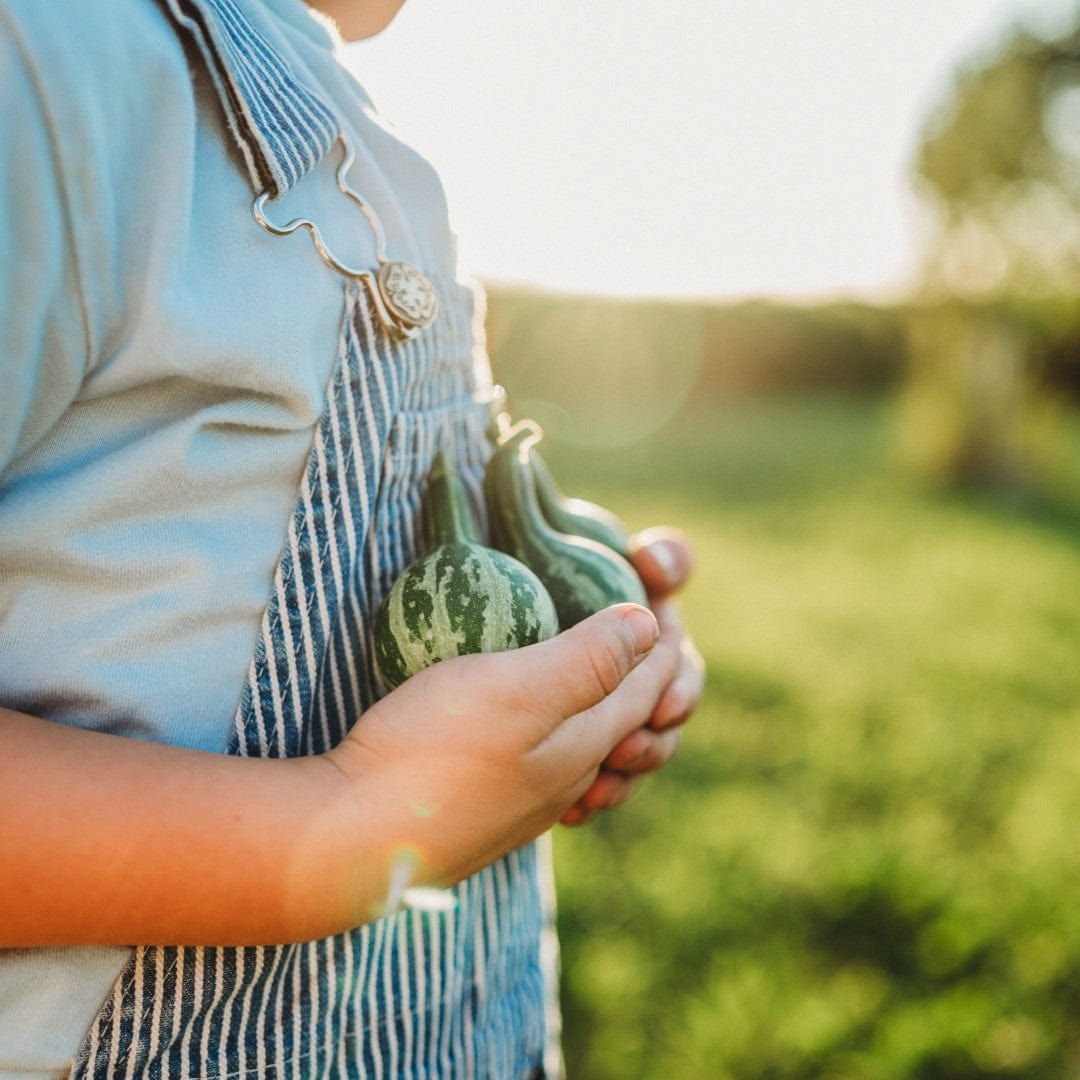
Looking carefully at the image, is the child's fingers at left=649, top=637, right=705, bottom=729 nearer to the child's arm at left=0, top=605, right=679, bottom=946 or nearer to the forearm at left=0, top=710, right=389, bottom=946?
the child's arm at left=0, top=605, right=679, bottom=946

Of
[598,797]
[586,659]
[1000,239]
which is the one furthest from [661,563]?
[1000,239]

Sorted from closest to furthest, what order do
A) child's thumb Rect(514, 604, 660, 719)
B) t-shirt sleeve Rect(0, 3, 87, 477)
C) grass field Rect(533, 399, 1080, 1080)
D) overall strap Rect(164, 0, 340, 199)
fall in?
1. t-shirt sleeve Rect(0, 3, 87, 477)
2. overall strap Rect(164, 0, 340, 199)
3. child's thumb Rect(514, 604, 660, 719)
4. grass field Rect(533, 399, 1080, 1080)

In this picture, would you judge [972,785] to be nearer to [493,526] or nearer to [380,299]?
[493,526]

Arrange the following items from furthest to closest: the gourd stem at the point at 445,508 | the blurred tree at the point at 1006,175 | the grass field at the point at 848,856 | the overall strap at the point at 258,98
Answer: the blurred tree at the point at 1006,175
the grass field at the point at 848,856
the gourd stem at the point at 445,508
the overall strap at the point at 258,98

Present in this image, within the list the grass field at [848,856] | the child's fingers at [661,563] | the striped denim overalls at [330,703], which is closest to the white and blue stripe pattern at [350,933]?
the striped denim overalls at [330,703]

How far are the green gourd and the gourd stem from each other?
→ 283 mm

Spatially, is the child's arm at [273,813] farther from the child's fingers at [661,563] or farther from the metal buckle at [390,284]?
the child's fingers at [661,563]

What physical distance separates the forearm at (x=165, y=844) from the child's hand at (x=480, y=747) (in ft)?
0.11

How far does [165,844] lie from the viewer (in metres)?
0.82

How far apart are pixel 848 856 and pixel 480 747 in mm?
2965

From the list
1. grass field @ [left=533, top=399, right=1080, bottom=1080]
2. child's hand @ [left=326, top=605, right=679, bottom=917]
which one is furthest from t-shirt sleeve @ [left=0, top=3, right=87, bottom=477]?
grass field @ [left=533, top=399, right=1080, bottom=1080]

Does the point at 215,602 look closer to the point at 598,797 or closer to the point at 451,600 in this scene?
the point at 451,600

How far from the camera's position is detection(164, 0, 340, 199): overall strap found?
856mm

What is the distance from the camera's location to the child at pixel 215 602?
785 millimetres
